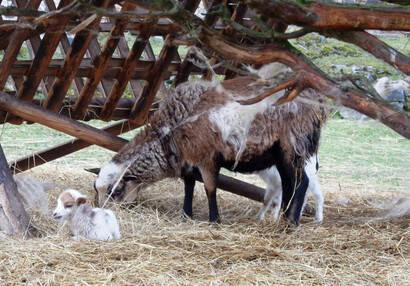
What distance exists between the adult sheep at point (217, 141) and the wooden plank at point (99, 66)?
596 millimetres

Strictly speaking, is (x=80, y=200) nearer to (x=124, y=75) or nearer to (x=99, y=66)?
(x=99, y=66)

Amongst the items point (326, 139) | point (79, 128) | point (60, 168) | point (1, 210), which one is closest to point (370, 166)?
point (326, 139)

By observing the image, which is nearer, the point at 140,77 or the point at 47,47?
the point at 47,47

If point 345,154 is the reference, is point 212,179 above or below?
above

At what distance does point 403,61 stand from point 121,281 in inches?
81.0

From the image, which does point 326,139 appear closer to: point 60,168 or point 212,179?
point 60,168

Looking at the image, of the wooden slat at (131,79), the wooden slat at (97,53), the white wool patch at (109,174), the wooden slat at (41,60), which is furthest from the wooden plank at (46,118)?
Answer: the wooden slat at (131,79)

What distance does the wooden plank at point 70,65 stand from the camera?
5.91 metres

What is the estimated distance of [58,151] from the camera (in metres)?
7.61

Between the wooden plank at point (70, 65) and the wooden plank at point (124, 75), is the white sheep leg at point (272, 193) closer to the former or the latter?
the wooden plank at point (124, 75)

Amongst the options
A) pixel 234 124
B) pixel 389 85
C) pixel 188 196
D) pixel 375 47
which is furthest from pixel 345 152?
pixel 375 47

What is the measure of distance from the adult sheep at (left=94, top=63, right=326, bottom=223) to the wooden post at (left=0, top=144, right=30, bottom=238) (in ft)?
4.12

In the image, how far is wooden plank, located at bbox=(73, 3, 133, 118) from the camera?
613cm

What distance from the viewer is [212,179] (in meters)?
6.29
